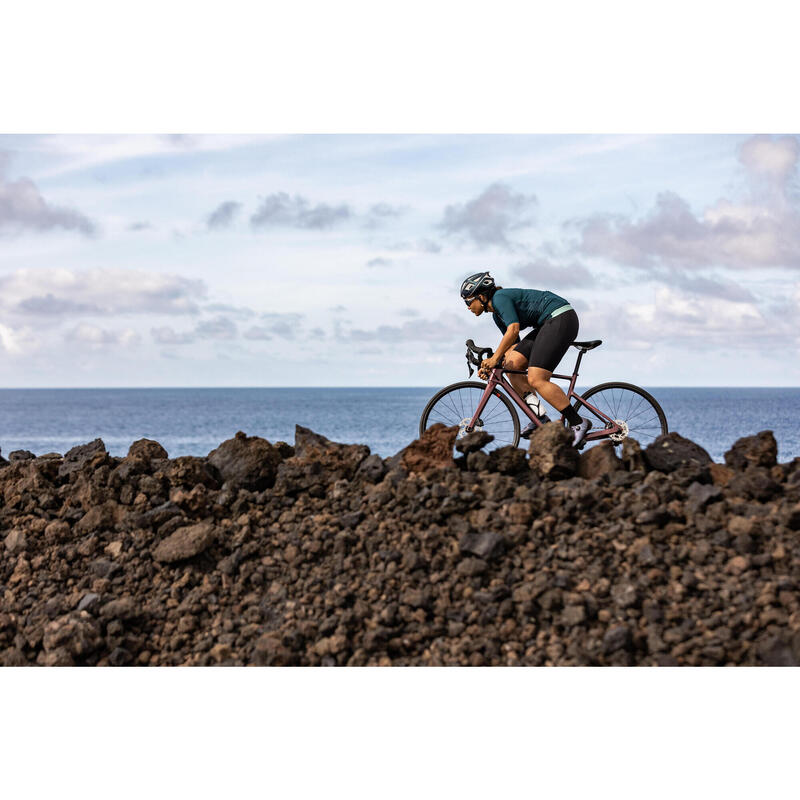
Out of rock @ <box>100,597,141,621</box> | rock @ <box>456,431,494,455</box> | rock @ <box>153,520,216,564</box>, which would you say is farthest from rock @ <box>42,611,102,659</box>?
rock @ <box>456,431,494,455</box>

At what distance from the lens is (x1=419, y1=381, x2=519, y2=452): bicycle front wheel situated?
8.38 meters

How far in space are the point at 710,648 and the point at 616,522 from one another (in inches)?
52.5

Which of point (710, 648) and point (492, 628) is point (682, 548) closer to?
point (710, 648)

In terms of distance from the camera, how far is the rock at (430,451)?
7465 mm

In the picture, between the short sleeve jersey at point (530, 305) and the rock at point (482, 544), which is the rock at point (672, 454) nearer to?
the short sleeve jersey at point (530, 305)

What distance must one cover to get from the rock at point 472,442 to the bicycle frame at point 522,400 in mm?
695

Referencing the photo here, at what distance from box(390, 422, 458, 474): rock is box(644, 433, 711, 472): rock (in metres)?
1.86

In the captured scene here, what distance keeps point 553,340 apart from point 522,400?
0.75 metres

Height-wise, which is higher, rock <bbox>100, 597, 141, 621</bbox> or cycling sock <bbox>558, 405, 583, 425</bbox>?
cycling sock <bbox>558, 405, 583, 425</bbox>

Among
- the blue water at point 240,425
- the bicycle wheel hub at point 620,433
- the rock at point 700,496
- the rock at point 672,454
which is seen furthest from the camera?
the blue water at point 240,425

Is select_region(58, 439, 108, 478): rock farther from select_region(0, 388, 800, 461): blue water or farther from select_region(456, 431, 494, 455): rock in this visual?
select_region(0, 388, 800, 461): blue water

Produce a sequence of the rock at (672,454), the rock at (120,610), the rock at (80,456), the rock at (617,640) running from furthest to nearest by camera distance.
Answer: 1. the rock at (80,456)
2. the rock at (672,454)
3. the rock at (120,610)
4. the rock at (617,640)

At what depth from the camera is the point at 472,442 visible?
7.55m

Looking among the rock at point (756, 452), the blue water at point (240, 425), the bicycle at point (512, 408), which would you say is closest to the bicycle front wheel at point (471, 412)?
the bicycle at point (512, 408)
